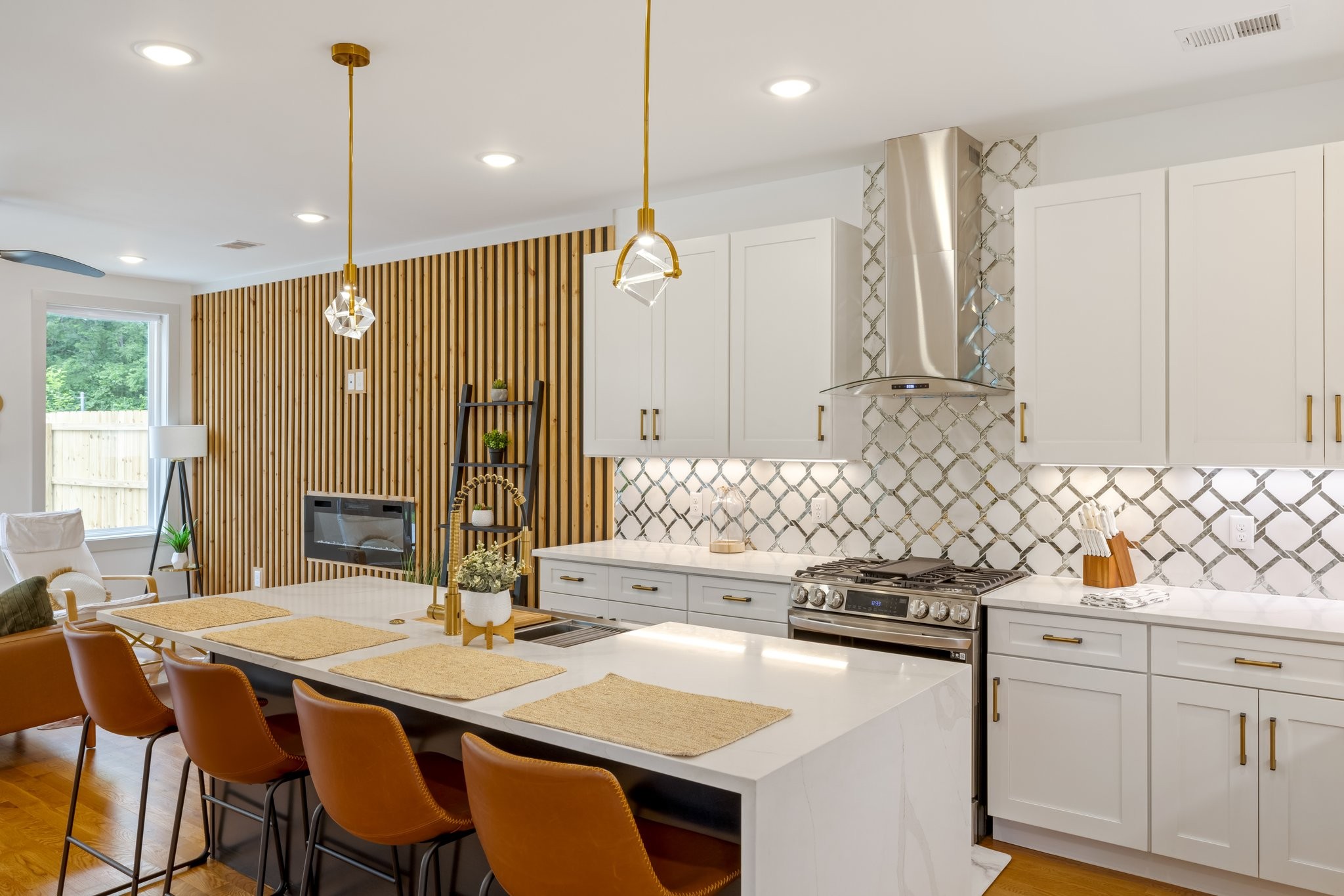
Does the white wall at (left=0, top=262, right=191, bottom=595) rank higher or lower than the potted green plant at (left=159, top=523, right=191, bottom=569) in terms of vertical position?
higher

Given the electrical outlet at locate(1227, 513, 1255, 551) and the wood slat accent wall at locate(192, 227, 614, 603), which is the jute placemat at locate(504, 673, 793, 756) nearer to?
the electrical outlet at locate(1227, 513, 1255, 551)

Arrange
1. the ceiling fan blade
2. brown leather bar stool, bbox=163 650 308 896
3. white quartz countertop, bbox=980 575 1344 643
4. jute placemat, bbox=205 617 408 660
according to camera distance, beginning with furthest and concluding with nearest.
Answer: the ceiling fan blade
white quartz countertop, bbox=980 575 1344 643
jute placemat, bbox=205 617 408 660
brown leather bar stool, bbox=163 650 308 896

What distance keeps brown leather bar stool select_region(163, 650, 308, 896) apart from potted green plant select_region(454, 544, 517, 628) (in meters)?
0.55

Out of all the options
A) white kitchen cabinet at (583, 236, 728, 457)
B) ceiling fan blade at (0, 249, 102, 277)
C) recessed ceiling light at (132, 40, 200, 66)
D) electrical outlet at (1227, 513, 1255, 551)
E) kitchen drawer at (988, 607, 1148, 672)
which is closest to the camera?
recessed ceiling light at (132, 40, 200, 66)

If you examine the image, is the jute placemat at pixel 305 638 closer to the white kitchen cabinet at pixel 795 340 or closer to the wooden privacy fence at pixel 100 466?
the white kitchen cabinet at pixel 795 340

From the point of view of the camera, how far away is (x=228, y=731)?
2389 mm

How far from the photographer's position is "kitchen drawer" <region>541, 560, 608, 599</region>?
4.42 metres

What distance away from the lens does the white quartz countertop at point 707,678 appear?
172cm

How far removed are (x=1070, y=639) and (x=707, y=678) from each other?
159 centimetres

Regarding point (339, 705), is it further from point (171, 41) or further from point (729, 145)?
point (729, 145)

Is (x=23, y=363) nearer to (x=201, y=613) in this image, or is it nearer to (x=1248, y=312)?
(x=201, y=613)

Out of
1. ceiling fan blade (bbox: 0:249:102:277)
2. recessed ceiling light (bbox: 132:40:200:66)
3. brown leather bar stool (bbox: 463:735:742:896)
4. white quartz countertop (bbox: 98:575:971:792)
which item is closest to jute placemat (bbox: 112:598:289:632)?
white quartz countertop (bbox: 98:575:971:792)

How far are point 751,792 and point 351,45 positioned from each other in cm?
261

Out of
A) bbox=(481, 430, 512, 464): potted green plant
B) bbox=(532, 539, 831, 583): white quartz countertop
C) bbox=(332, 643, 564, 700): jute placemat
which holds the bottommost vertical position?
bbox=(332, 643, 564, 700): jute placemat
